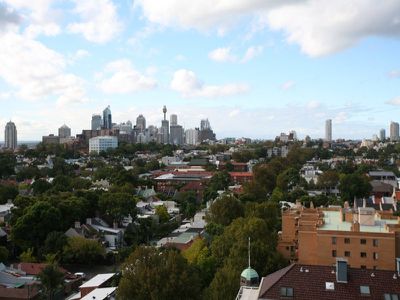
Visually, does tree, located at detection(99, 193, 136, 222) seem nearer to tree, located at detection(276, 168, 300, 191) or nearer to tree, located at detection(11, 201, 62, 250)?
tree, located at detection(11, 201, 62, 250)

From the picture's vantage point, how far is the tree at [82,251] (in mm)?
36188

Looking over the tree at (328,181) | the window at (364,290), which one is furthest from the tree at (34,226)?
the tree at (328,181)

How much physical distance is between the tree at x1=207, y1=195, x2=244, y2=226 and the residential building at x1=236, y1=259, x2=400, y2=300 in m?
21.3

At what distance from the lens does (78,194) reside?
49.1 meters

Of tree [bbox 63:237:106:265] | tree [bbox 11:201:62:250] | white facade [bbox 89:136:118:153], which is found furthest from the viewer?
white facade [bbox 89:136:118:153]

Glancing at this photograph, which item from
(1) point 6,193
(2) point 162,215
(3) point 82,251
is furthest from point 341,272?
(1) point 6,193

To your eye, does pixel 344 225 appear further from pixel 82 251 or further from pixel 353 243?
pixel 82 251

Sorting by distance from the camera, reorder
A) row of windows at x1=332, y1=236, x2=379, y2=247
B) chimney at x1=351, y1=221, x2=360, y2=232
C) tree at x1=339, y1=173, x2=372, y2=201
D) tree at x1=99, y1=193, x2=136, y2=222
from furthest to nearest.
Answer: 1. tree at x1=339, y1=173, x2=372, y2=201
2. tree at x1=99, y1=193, x2=136, y2=222
3. chimney at x1=351, y1=221, x2=360, y2=232
4. row of windows at x1=332, y1=236, x2=379, y2=247

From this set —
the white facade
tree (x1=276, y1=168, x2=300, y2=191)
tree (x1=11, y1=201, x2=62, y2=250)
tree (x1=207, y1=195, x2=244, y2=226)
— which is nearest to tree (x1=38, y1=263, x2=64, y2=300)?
tree (x1=11, y1=201, x2=62, y2=250)

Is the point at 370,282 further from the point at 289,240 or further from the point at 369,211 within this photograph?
the point at 289,240

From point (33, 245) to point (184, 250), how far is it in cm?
1219

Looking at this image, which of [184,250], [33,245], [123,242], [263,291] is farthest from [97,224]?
[263,291]

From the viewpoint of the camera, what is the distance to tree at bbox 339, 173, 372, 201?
60500mm

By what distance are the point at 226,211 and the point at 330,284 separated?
74.6 ft
